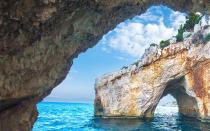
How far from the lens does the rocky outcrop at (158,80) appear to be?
132 ft

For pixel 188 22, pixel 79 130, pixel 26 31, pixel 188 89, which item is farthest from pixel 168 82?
pixel 26 31

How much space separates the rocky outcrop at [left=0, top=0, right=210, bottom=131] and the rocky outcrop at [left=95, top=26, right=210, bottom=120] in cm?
3119

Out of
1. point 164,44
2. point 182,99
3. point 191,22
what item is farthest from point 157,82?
point 182,99

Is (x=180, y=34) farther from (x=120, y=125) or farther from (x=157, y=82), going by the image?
(x=120, y=125)

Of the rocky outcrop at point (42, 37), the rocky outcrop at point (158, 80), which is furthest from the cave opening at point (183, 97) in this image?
the rocky outcrop at point (42, 37)

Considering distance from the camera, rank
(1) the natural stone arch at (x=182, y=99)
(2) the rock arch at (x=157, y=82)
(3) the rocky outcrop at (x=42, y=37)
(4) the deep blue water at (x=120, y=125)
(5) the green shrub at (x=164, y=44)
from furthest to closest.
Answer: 1. (1) the natural stone arch at (x=182, y=99)
2. (5) the green shrub at (x=164, y=44)
3. (2) the rock arch at (x=157, y=82)
4. (4) the deep blue water at (x=120, y=125)
5. (3) the rocky outcrop at (x=42, y=37)

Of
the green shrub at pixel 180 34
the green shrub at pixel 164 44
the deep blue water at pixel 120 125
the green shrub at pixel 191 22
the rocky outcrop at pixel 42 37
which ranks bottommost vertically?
the deep blue water at pixel 120 125

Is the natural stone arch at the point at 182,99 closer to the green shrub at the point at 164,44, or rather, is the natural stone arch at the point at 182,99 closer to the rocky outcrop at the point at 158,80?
the rocky outcrop at the point at 158,80

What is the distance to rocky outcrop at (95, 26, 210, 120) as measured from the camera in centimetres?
4034

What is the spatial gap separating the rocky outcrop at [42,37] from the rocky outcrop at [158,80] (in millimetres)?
31186

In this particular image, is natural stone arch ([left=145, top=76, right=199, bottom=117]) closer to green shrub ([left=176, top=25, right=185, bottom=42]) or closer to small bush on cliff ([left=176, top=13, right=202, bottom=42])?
green shrub ([left=176, top=25, right=185, bottom=42])

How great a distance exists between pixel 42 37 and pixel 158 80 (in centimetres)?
3545

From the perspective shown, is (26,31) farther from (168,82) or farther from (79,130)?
(168,82)

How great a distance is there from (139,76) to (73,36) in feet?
114
